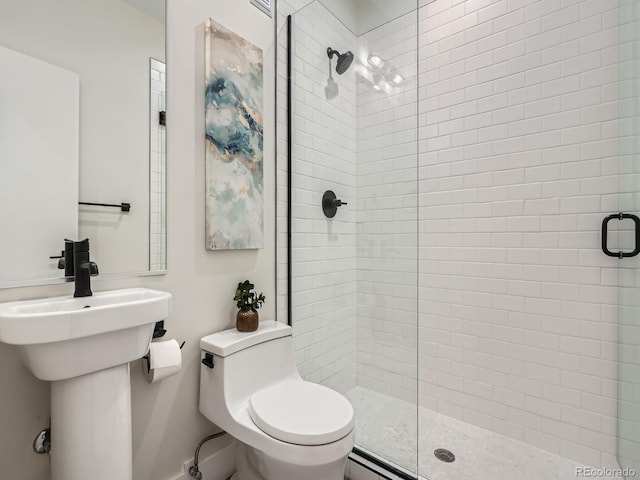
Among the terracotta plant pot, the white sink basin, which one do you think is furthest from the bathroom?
the white sink basin

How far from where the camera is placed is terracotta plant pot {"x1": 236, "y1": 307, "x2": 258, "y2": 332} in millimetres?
1537

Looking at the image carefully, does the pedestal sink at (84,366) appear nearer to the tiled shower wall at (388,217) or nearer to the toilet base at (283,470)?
the toilet base at (283,470)

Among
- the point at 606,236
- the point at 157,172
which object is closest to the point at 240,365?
the point at 157,172

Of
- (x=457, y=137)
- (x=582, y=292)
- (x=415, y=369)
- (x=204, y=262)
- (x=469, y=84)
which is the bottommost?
(x=415, y=369)

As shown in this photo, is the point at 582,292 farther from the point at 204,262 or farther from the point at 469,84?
the point at 204,262

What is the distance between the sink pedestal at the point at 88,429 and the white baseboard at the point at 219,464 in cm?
57

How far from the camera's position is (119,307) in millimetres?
949

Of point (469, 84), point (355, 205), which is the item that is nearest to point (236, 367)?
point (355, 205)

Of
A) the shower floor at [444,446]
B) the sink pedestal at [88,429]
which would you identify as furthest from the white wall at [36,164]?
the shower floor at [444,446]

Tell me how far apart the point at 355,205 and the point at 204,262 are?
90 cm

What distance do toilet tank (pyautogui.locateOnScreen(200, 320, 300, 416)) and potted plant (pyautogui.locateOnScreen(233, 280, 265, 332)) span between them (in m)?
0.03

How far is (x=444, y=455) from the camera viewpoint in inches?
67.6

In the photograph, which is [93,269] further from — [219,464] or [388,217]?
[388,217]

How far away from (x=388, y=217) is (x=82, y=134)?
1349 millimetres
